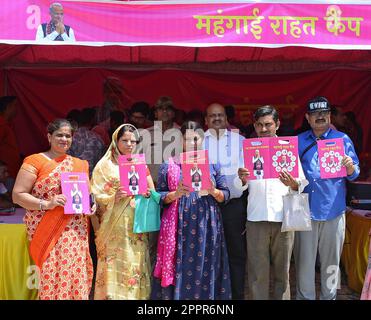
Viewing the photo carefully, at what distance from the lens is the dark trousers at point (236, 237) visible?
420cm

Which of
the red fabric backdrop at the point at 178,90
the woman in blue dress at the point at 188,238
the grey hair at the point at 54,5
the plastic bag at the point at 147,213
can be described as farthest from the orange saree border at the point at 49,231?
the red fabric backdrop at the point at 178,90

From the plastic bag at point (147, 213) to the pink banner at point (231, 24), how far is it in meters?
1.28

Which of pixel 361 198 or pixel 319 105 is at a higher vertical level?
pixel 319 105

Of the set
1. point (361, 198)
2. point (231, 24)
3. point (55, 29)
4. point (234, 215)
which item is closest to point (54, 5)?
point (55, 29)

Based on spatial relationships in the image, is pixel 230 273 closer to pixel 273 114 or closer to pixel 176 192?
pixel 176 192

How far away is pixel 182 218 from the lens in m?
4.00

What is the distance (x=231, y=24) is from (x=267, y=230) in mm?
1723

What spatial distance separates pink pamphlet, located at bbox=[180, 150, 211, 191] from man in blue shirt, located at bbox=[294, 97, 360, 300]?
90 centimetres

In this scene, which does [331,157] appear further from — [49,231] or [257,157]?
[49,231]

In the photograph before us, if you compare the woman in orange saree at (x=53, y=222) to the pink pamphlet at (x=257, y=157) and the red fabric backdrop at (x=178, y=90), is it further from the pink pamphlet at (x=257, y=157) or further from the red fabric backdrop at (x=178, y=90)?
the red fabric backdrop at (x=178, y=90)

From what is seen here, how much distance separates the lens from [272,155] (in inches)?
151

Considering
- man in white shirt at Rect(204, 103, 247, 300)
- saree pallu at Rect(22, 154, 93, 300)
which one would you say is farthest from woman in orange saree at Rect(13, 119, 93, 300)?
man in white shirt at Rect(204, 103, 247, 300)
